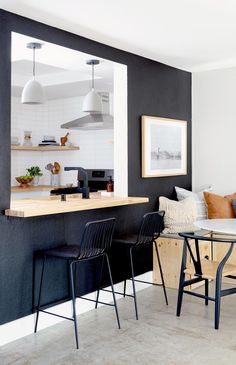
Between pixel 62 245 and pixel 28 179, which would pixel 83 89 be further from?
pixel 62 245

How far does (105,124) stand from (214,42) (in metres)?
2.15

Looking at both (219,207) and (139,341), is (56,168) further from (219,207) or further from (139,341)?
(139,341)

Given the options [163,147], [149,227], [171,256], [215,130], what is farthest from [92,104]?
[171,256]

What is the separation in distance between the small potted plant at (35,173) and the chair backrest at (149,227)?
142 inches

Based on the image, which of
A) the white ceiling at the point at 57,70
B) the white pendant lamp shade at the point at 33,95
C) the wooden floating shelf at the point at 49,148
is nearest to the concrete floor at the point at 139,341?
the white pendant lamp shade at the point at 33,95

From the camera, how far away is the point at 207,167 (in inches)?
213

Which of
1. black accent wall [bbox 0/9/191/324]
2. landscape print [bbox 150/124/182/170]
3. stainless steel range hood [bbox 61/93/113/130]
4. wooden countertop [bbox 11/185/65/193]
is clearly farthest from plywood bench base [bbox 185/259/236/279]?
wooden countertop [bbox 11/185/65/193]

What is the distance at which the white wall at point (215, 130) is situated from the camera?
5.20 m

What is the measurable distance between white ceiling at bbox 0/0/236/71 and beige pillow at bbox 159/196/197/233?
1585mm

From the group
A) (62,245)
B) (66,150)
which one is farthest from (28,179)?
(62,245)

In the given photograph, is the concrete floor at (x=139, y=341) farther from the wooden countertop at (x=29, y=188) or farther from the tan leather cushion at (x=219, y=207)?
the wooden countertop at (x=29, y=188)

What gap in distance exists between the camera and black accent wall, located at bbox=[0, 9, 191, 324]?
10.7 ft

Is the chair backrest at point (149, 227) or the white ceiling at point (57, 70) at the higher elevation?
the white ceiling at point (57, 70)

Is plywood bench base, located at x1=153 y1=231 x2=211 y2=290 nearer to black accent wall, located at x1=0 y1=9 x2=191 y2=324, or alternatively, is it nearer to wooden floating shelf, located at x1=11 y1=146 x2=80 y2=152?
black accent wall, located at x1=0 y1=9 x2=191 y2=324
